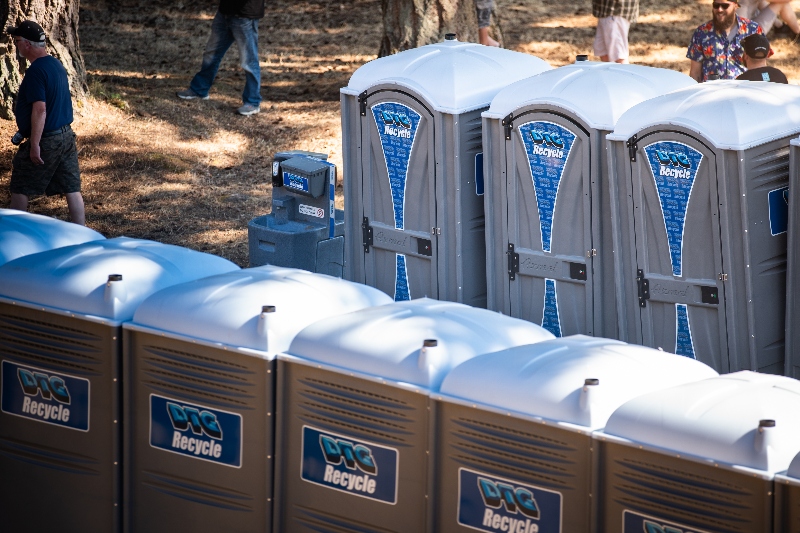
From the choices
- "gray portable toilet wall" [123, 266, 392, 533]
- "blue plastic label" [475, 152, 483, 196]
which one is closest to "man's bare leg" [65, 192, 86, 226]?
"blue plastic label" [475, 152, 483, 196]

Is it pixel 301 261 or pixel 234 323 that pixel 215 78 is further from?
pixel 234 323

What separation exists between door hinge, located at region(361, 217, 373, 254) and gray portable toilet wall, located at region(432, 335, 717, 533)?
2.87 meters

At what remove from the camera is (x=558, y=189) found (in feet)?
19.0

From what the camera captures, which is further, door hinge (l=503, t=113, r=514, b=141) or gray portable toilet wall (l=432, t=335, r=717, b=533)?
door hinge (l=503, t=113, r=514, b=141)

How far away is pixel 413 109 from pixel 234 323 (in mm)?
2467

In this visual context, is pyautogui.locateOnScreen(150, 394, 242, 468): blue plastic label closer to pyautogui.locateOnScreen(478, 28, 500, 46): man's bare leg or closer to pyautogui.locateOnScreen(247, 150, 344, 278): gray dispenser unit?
pyautogui.locateOnScreen(247, 150, 344, 278): gray dispenser unit

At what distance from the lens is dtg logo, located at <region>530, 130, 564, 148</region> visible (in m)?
5.73

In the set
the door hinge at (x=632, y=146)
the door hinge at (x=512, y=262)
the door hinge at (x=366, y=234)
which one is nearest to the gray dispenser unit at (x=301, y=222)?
the door hinge at (x=366, y=234)

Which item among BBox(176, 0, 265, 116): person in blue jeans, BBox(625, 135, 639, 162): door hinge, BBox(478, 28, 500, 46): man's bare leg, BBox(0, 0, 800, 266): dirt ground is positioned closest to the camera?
BBox(625, 135, 639, 162): door hinge

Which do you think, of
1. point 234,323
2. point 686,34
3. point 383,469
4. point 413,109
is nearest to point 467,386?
point 383,469

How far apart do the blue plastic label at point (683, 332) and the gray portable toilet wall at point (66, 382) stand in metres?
2.49

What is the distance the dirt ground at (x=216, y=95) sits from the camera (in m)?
9.57

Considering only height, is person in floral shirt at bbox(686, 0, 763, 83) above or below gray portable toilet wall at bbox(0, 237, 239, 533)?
above

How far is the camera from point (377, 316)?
4141 mm
